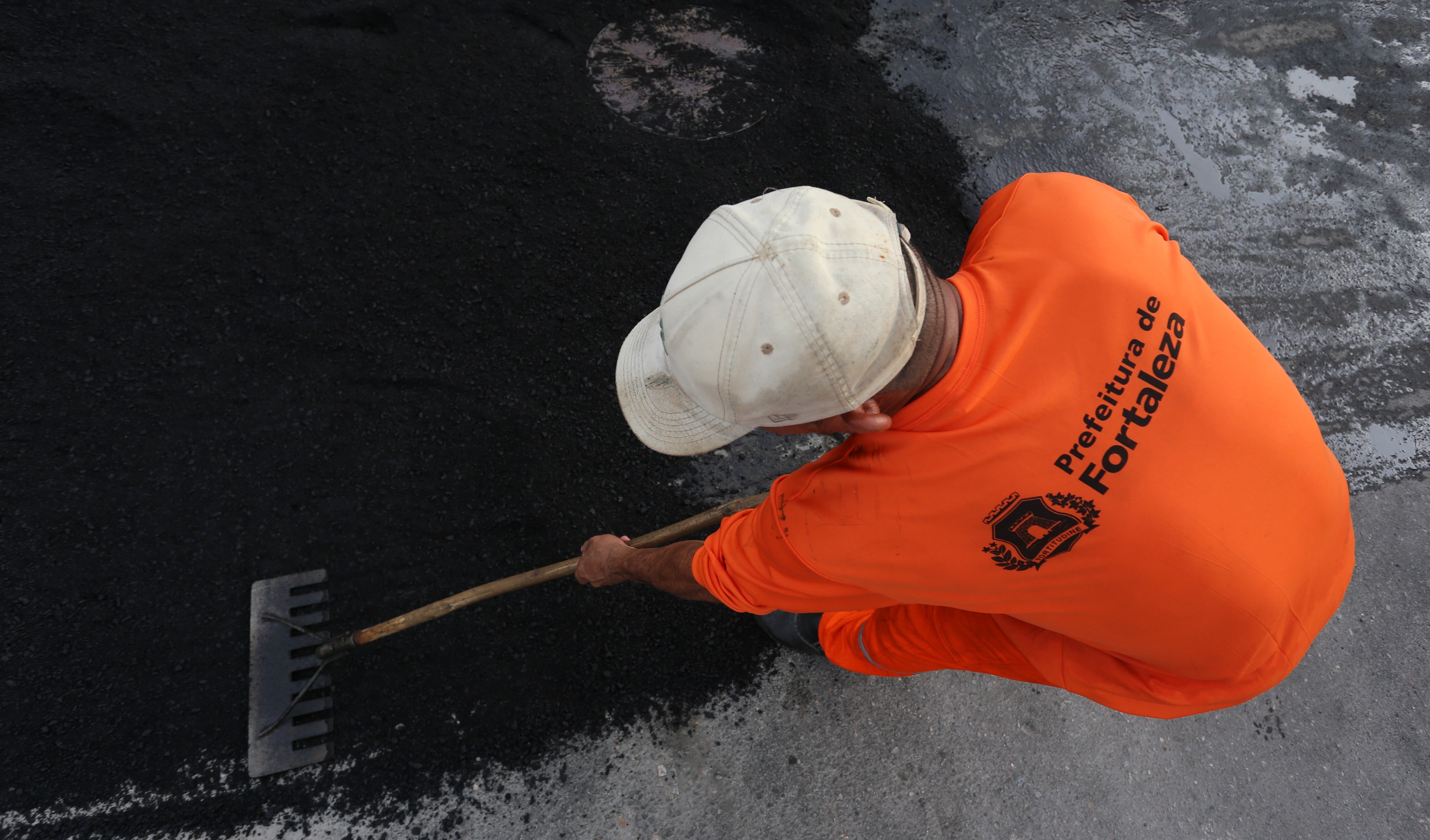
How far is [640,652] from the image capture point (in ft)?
7.66

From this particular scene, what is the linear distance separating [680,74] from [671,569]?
2.39 metres

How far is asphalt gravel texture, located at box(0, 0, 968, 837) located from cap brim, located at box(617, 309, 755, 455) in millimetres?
887

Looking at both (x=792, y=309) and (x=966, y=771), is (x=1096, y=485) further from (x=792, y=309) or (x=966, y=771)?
(x=966, y=771)

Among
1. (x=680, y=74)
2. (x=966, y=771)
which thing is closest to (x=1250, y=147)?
(x=680, y=74)

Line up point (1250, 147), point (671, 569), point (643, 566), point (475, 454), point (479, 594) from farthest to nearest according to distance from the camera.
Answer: point (1250, 147) < point (475, 454) < point (479, 594) < point (643, 566) < point (671, 569)

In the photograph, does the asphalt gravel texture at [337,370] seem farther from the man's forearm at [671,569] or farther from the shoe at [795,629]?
the man's forearm at [671,569]

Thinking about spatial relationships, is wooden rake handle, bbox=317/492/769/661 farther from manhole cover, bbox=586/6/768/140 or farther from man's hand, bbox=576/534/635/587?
manhole cover, bbox=586/6/768/140

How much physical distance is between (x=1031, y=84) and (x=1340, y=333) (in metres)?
1.92

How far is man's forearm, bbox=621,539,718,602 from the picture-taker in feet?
5.73

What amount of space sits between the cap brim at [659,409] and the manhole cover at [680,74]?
175 centimetres

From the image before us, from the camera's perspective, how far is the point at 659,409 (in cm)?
164

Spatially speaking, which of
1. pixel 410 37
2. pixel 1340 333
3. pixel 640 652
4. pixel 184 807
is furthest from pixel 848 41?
pixel 184 807

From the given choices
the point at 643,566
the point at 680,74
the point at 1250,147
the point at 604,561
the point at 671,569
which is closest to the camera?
the point at 671,569

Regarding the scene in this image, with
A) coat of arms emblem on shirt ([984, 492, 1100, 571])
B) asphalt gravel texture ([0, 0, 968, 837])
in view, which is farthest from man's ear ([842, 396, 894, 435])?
asphalt gravel texture ([0, 0, 968, 837])
